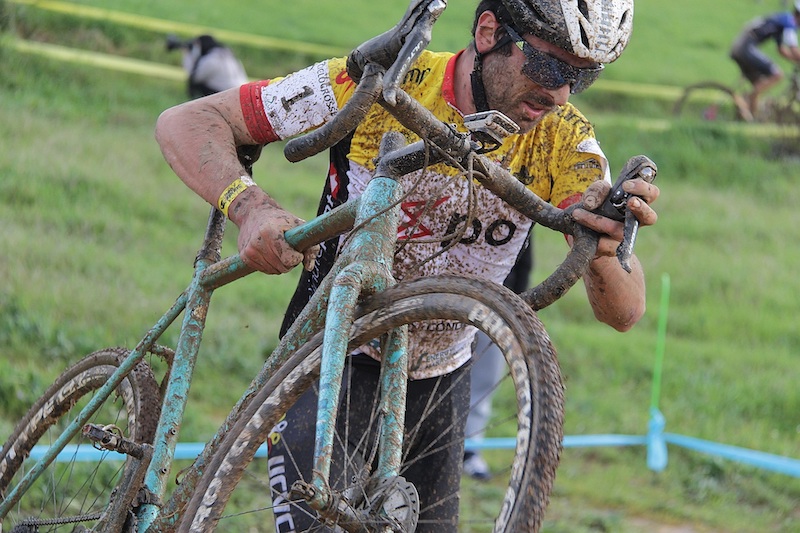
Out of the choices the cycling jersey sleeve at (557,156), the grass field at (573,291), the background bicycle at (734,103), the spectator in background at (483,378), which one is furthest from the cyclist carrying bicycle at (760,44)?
the cycling jersey sleeve at (557,156)

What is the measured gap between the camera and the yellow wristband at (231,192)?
3057 mm

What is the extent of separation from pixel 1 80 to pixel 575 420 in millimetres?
7657

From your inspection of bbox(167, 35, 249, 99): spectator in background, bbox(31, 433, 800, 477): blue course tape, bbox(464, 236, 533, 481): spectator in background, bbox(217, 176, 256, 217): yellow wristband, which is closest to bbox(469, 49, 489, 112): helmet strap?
bbox(217, 176, 256, 217): yellow wristband

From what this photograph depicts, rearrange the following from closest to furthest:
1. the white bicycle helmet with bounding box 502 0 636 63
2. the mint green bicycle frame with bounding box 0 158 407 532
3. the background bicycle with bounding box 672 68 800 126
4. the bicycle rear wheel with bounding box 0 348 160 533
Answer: the mint green bicycle frame with bounding box 0 158 407 532
the white bicycle helmet with bounding box 502 0 636 63
the bicycle rear wheel with bounding box 0 348 160 533
the background bicycle with bounding box 672 68 800 126

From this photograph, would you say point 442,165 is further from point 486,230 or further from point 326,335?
point 326,335

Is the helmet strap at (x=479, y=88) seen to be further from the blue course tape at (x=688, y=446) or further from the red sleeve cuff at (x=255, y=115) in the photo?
the blue course tape at (x=688, y=446)

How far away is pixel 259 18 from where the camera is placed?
20.0m

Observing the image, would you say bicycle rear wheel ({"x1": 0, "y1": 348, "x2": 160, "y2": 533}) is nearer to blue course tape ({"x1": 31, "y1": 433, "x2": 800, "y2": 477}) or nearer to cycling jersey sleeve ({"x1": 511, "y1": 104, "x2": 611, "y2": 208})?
cycling jersey sleeve ({"x1": 511, "y1": 104, "x2": 611, "y2": 208})

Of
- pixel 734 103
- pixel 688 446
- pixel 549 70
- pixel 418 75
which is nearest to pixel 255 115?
pixel 418 75

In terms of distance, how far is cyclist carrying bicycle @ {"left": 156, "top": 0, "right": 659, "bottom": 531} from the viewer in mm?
3027

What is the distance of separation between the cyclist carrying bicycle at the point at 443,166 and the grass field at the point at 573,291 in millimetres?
2856

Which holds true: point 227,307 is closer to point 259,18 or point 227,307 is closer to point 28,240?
point 28,240

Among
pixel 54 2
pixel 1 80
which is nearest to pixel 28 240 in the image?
pixel 1 80

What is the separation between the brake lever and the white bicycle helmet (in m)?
0.34
